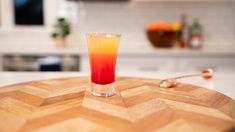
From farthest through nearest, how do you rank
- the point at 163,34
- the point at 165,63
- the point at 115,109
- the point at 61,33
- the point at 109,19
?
the point at 109,19, the point at 61,33, the point at 163,34, the point at 165,63, the point at 115,109

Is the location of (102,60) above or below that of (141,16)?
below

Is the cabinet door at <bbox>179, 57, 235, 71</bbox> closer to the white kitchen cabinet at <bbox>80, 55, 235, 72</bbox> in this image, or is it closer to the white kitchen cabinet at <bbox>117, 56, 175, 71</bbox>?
the white kitchen cabinet at <bbox>80, 55, 235, 72</bbox>

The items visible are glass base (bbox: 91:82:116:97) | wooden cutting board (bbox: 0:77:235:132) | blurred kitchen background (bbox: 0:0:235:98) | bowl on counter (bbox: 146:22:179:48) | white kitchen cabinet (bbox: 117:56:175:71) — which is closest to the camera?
wooden cutting board (bbox: 0:77:235:132)

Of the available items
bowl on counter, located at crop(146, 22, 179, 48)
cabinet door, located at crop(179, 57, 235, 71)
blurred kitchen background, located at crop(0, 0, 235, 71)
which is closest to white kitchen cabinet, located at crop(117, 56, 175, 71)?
cabinet door, located at crop(179, 57, 235, 71)

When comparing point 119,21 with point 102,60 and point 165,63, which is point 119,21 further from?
point 102,60

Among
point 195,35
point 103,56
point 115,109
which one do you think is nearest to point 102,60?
point 103,56

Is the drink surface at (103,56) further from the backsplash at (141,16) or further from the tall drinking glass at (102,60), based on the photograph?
the backsplash at (141,16)

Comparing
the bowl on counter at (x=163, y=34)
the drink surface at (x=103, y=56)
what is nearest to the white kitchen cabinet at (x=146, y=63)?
the bowl on counter at (x=163, y=34)
